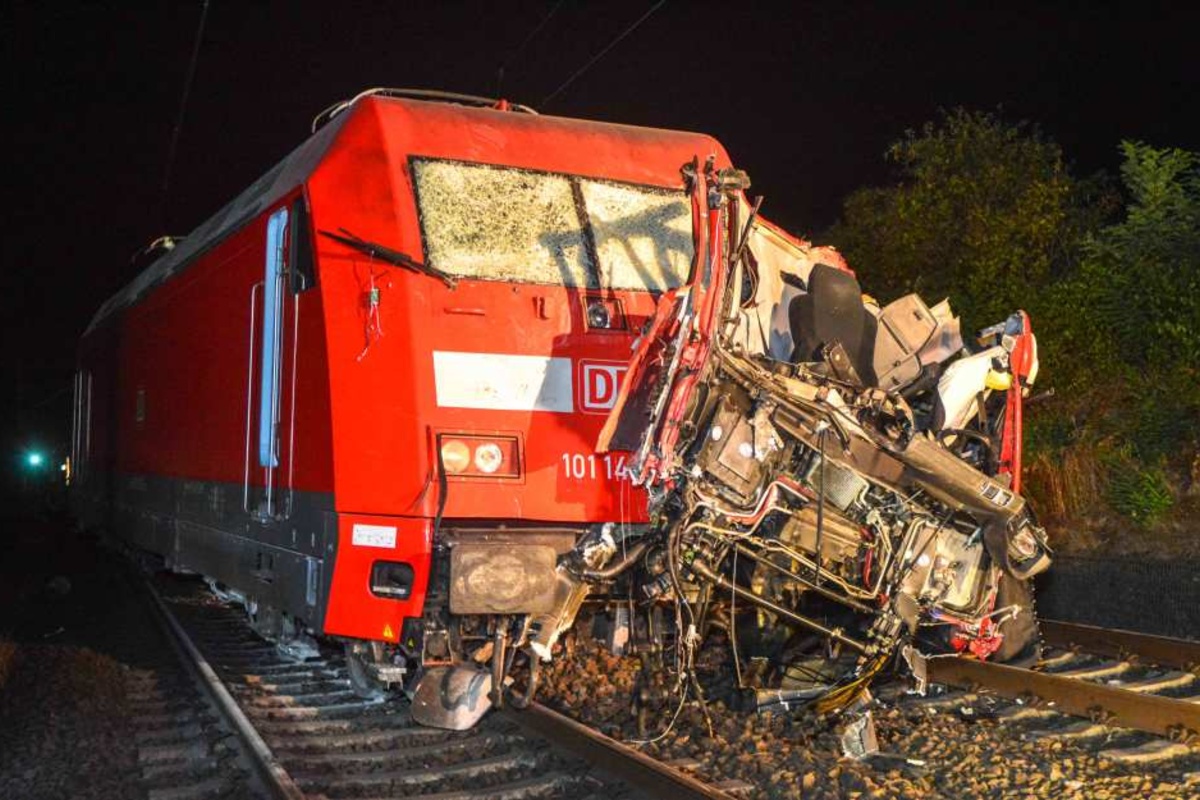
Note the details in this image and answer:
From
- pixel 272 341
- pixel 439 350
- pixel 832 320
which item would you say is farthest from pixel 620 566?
pixel 272 341

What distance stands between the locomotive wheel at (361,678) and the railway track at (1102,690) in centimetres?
319

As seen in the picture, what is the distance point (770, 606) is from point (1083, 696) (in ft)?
6.54

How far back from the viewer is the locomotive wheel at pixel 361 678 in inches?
302

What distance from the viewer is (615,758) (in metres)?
5.98

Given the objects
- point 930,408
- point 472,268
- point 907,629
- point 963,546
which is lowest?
point 907,629

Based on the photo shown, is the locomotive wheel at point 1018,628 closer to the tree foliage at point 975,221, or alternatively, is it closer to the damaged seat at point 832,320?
the damaged seat at point 832,320

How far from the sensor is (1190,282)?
12430 mm

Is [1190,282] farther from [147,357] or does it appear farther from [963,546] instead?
[147,357]

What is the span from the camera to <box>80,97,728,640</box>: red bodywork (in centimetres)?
643

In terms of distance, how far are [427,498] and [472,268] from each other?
127 centimetres

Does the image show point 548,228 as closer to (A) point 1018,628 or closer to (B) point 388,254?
(B) point 388,254

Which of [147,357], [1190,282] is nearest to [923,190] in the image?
[1190,282]

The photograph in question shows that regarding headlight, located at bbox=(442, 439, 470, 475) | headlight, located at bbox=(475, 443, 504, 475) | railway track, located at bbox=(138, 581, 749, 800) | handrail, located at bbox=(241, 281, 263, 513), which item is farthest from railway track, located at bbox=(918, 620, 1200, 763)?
handrail, located at bbox=(241, 281, 263, 513)

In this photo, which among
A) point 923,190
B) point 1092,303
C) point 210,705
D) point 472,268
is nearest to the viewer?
point 472,268
